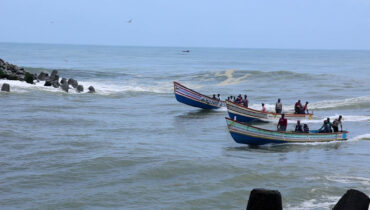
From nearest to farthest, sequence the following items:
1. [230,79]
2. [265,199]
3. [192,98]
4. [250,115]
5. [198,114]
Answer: [265,199]
[250,115]
[198,114]
[192,98]
[230,79]

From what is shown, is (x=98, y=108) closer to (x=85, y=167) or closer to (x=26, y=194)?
(x=85, y=167)

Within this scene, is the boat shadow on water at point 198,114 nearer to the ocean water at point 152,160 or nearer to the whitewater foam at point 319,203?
the ocean water at point 152,160

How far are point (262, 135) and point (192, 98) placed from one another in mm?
11768

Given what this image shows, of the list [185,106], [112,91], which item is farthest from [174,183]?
[112,91]

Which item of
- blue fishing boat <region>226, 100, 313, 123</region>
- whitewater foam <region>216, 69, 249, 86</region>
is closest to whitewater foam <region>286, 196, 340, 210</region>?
blue fishing boat <region>226, 100, 313, 123</region>

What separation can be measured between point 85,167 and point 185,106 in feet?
59.3

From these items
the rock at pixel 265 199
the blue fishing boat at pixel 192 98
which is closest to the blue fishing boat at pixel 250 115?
the blue fishing boat at pixel 192 98

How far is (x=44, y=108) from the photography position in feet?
93.5

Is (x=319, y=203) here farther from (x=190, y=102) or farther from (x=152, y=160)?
(x=190, y=102)

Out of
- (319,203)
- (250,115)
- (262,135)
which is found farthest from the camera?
(250,115)

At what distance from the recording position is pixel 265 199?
4.29 meters

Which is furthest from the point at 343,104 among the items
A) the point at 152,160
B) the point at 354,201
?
the point at 354,201

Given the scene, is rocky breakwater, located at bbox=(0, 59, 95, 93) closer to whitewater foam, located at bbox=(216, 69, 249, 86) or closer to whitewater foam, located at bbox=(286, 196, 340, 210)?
whitewater foam, located at bbox=(216, 69, 249, 86)

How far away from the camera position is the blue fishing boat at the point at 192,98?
31375mm
